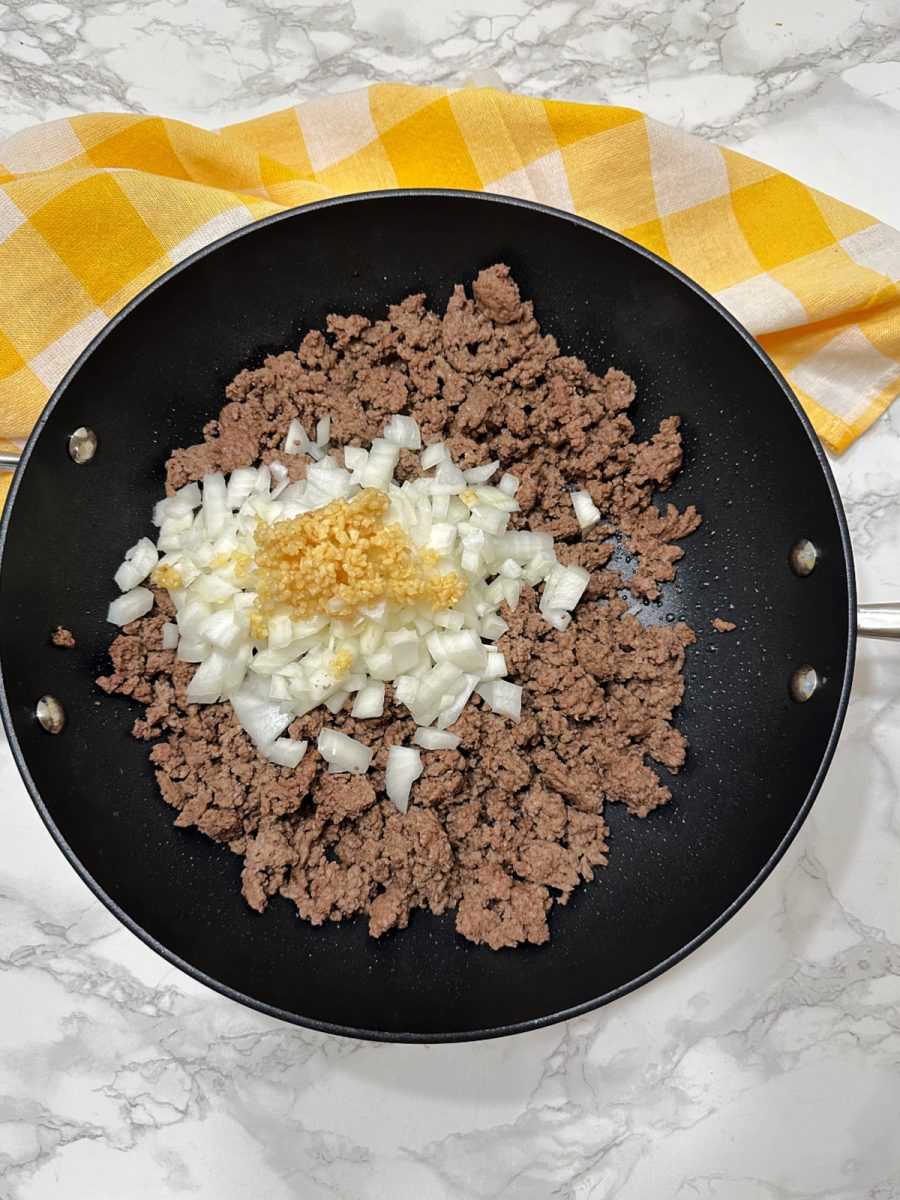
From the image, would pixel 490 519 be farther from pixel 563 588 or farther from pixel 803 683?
pixel 803 683

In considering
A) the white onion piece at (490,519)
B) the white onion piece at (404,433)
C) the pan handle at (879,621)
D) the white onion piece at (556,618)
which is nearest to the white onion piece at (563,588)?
the white onion piece at (556,618)

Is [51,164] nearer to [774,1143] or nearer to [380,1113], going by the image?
[380,1113]

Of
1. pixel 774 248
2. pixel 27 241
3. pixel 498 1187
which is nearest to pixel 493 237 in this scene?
pixel 774 248

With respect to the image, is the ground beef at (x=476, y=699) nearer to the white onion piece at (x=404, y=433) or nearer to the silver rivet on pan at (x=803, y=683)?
the white onion piece at (x=404, y=433)

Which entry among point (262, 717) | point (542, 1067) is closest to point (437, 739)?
point (262, 717)

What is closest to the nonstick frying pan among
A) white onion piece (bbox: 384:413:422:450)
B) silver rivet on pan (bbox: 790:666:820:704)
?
silver rivet on pan (bbox: 790:666:820:704)

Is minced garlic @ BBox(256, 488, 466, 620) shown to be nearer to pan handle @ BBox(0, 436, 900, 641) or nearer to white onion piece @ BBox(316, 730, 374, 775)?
white onion piece @ BBox(316, 730, 374, 775)
